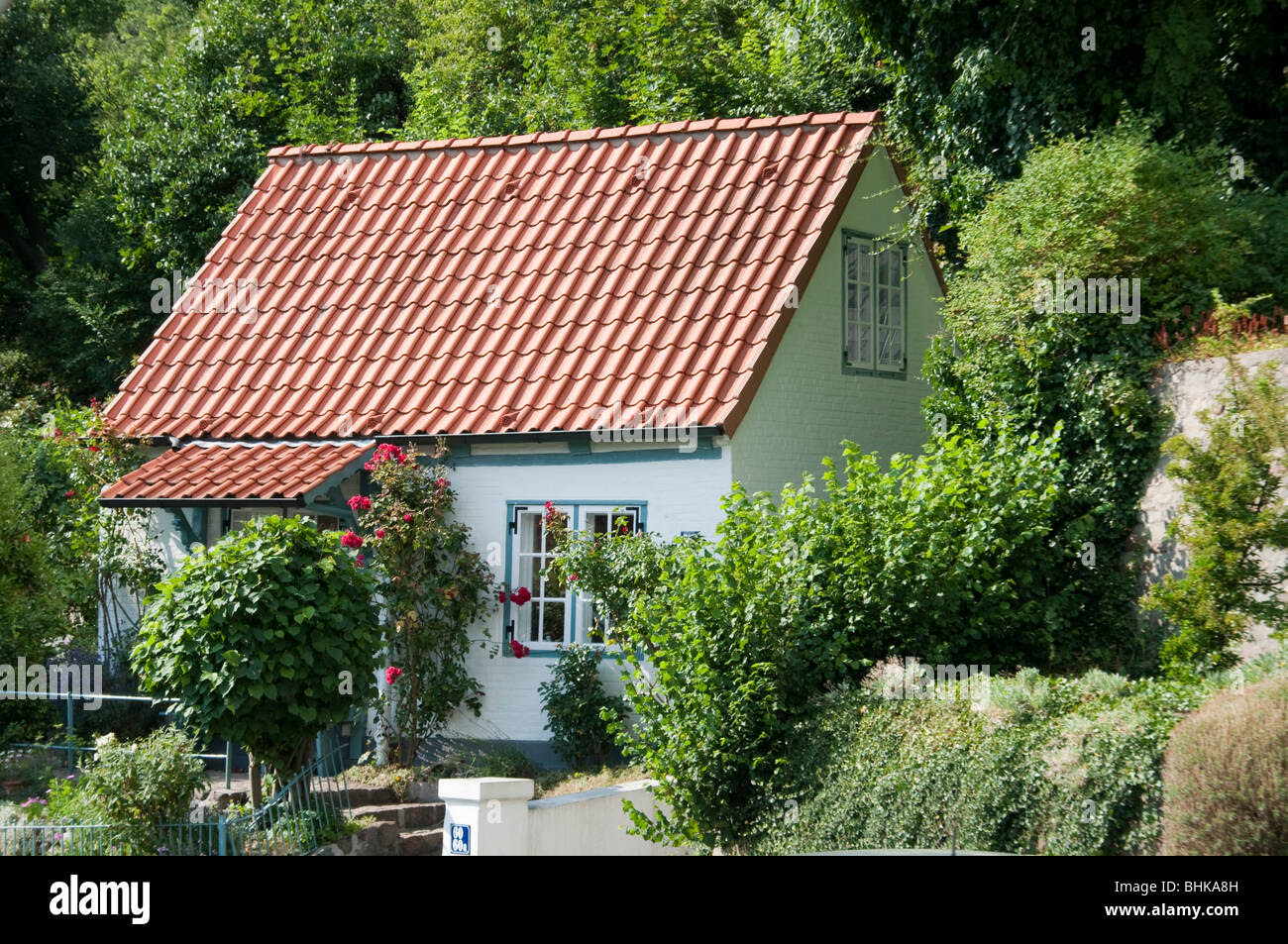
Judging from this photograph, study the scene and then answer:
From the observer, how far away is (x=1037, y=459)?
37.1ft

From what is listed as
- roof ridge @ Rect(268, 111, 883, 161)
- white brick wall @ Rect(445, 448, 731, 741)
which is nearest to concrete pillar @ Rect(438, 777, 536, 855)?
white brick wall @ Rect(445, 448, 731, 741)

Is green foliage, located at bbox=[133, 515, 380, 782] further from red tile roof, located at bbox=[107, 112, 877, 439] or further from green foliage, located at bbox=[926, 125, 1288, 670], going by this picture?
green foliage, located at bbox=[926, 125, 1288, 670]

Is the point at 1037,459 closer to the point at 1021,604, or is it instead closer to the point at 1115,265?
the point at 1021,604

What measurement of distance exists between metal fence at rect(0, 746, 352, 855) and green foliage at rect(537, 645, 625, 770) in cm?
247

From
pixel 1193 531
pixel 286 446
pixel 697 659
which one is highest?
pixel 286 446

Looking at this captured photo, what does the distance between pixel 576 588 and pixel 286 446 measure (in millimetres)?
4284

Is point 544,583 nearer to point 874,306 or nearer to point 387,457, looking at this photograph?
point 387,457

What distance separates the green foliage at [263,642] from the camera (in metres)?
10.6

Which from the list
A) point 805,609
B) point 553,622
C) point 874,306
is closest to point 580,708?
point 553,622

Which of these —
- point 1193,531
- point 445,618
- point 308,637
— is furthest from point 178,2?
point 1193,531

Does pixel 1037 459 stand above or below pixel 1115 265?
below

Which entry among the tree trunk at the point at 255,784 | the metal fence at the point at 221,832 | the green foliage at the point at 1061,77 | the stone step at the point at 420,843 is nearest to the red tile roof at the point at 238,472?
the tree trunk at the point at 255,784

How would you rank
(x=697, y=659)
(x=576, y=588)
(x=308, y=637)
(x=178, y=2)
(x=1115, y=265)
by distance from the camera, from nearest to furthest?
1. (x=697, y=659)
2. (x=308, y=637)
3. (x=1115, y=265)
4. (x=576, y=588)
5. (x=178, y=2)

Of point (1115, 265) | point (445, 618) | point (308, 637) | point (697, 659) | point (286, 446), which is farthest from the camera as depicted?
point (286, 446)
